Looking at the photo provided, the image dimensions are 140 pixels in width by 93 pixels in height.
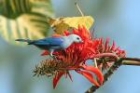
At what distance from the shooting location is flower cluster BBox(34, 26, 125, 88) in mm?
1359

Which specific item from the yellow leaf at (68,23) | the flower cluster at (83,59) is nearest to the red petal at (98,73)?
the flower cluster at (83,59)

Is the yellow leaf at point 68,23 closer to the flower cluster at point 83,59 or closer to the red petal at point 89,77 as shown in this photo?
the flower cluster at point 83,59

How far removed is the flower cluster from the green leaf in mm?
115

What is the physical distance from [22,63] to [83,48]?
6.05 meters

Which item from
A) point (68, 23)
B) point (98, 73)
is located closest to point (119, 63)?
point (98, 73)

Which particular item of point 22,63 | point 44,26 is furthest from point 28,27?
point 22,63

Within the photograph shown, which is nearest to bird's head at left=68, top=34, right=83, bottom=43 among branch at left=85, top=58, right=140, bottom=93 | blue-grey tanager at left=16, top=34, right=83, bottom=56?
blue-grey tanager at left=16, top=34, right=83, bottom=56

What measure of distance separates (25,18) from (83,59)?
0.23 meters

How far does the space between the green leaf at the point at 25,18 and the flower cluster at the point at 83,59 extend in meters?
0.11

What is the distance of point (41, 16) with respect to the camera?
4.21 ft

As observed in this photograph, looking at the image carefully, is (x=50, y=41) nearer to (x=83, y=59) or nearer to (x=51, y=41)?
(x=51, y=41)

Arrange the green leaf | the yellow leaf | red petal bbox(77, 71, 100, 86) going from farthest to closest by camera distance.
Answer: the yellow leaf < red petal bbox(77, 71, 100, 86) < the green leaf

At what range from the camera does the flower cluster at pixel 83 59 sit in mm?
1359

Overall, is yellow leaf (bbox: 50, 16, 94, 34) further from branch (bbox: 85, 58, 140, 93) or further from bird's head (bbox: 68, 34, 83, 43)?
branch (bbox: 85, 58, 140, 93)
